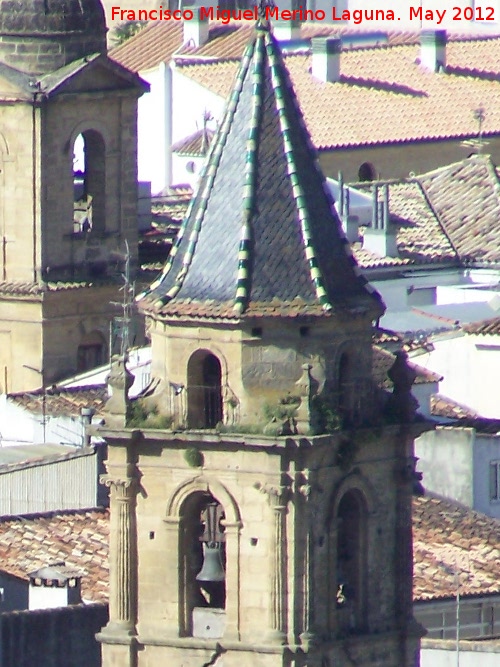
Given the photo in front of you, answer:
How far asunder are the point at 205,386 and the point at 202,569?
1.89 m

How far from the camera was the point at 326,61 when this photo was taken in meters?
111

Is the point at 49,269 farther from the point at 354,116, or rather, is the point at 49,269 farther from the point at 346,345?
the point at 346,345

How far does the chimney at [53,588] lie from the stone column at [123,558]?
4792mm

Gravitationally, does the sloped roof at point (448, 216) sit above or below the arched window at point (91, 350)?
above

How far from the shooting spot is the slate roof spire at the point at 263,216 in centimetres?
5278

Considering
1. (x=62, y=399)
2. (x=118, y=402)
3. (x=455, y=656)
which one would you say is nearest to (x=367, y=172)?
(x=62, y=399)

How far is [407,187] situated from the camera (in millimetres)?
96750

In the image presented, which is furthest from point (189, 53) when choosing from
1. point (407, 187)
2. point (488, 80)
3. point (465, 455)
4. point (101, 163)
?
point (465, 455)

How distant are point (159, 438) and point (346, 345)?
2.04 metres

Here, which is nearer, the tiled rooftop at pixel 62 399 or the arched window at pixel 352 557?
the arched window at pixel 352 557

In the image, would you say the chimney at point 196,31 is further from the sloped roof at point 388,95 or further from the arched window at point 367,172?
the arched window at point 367,172

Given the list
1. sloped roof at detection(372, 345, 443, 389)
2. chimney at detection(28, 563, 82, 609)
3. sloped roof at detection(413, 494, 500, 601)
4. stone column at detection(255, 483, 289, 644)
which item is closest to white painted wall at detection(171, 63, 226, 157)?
sloped roof at detection(372, 345, 443, 389)

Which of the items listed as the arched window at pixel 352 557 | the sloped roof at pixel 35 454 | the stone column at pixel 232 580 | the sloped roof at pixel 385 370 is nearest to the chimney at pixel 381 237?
the sloped roof at pixel 385 370

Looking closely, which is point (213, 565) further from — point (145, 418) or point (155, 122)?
point (155, 122)
